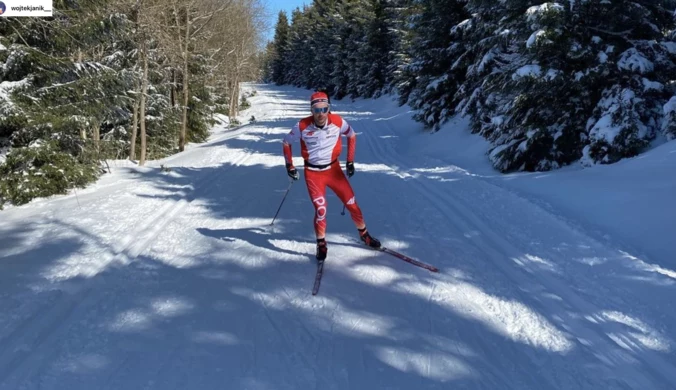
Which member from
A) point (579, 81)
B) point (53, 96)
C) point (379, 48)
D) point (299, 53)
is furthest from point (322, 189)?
point (299, 53)

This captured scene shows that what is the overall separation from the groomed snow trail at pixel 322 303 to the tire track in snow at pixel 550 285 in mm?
19

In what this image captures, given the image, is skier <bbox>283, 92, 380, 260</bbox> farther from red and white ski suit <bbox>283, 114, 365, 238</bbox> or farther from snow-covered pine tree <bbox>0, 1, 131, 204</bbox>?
snow-covered pine tree <bbox>0, 1, 131, 204</bbox>

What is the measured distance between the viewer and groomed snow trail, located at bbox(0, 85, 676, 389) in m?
3.25

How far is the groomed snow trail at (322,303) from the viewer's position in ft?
10.7

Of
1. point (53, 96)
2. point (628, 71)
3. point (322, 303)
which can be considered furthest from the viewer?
point (628, 71)

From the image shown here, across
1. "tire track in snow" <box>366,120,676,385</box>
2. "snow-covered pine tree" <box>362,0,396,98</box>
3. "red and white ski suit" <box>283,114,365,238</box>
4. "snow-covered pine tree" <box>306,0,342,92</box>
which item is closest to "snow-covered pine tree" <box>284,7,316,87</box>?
"snow-covered pine tree" <box>306,0,342,92</box>

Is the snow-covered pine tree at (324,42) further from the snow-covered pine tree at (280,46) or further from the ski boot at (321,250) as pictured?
the ski boot at (321,250)

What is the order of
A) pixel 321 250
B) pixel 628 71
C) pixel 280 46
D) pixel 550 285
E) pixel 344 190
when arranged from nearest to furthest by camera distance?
pixel 550 285 → pixel 321 250 → pixel 344 190 → pixel 628 71 → pixel 280 46

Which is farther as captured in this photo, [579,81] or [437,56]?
[437,56]

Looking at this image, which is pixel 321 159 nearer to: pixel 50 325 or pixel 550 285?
pixel 550 285

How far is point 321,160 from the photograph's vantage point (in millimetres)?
5305

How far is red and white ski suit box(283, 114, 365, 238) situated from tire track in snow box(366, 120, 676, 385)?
76.7 inches

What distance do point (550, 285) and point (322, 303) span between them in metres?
2.47

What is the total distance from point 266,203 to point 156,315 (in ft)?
13.4
